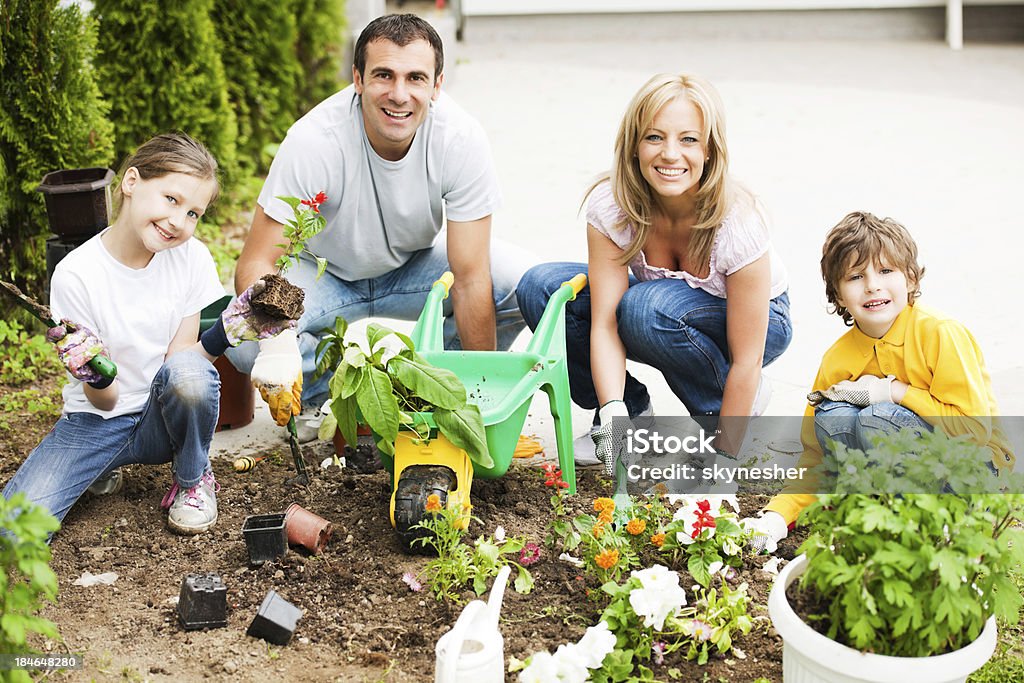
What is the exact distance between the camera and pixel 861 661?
74.4 inches

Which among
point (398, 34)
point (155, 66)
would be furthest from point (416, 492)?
point (155, 66)

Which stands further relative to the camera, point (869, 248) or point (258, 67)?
point (258, 67)

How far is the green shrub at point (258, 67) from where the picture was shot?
591 centimetres

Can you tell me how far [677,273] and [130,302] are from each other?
4.87 feet

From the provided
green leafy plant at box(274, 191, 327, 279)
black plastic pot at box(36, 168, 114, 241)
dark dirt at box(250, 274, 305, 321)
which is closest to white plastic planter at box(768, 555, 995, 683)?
dark dirt at box(250, 274, 305, 321)

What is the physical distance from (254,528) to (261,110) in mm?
4194

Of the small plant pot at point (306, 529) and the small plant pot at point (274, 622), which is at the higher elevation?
the small plant pot at point (306, 529)

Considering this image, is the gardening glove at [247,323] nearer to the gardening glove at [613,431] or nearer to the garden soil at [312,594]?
the garden soil at [312,594]

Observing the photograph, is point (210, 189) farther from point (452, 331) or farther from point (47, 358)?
point (47, 358)

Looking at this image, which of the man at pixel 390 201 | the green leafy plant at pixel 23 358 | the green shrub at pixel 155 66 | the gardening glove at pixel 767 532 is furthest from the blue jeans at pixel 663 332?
the green shrub at pixel 155 66

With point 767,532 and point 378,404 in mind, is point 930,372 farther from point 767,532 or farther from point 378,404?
point 378,404

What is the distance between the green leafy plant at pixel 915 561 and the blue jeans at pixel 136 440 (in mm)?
1548

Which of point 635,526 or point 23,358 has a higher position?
point 23,358

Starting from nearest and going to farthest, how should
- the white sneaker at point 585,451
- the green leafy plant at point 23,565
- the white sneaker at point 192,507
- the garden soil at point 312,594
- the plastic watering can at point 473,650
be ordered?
the green leafy plant at point 23,565 → the plastic watering can at point 473,650 → the garden soil at point 312,594 → the white sneaker at point 192,507 → the white sneaker at point 585,451
